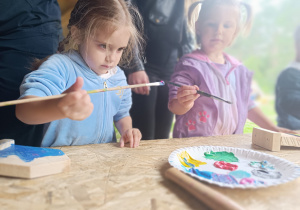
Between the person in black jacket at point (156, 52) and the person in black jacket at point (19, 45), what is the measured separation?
438mm

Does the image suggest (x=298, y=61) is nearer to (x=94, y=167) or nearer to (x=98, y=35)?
(x=98, y=35)

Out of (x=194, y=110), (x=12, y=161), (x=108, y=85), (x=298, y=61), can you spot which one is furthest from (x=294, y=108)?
(x=12, y=161)

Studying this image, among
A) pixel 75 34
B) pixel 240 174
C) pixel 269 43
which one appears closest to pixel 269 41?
pixel 269 43

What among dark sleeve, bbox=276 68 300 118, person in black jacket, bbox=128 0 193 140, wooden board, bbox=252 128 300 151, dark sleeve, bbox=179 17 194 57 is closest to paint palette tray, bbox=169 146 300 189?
wooden board, bbox=252 128 300 151

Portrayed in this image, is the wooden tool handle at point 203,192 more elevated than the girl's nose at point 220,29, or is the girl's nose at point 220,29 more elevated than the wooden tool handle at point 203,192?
the girl's nose at point 220,29

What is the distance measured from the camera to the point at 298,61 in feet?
6.81

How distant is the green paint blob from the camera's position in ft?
2.59

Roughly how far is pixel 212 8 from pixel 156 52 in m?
0.35

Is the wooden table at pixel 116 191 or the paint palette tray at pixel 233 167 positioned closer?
the wooden table at pixel 116 191

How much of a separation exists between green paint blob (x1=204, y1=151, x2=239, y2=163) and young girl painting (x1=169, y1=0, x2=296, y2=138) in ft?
1.57

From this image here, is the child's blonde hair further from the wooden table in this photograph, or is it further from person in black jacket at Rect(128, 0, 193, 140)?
the wooden table

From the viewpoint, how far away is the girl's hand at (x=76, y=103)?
62 centimetres

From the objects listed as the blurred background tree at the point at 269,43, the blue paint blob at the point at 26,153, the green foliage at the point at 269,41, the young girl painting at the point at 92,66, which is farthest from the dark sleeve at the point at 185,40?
the green foliage at the point at 269,41

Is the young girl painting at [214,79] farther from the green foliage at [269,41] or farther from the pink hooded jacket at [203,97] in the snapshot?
the green foliage at [269,41]
